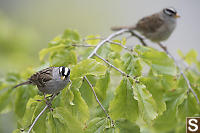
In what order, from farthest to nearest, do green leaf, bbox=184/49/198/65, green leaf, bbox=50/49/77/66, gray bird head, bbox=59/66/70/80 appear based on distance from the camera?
green leaf, bbox=184/49/198/65 → green leaf, bbox=50/49/77/66 → gray bird head, bbox=59/66/70/80

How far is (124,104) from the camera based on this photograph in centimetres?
132

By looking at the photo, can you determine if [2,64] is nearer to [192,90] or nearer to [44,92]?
[44,92]

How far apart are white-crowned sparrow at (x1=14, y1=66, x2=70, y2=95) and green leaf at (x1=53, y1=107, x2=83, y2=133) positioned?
0.24 metres

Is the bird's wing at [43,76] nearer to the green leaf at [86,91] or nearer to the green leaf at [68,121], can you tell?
the green leaf at [86,91]

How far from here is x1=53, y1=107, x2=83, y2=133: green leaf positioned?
1.23m

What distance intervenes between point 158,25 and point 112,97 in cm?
143

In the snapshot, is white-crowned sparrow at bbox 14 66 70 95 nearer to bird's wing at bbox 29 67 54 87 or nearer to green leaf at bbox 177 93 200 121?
bird's wing at bbox 29 67 54 87

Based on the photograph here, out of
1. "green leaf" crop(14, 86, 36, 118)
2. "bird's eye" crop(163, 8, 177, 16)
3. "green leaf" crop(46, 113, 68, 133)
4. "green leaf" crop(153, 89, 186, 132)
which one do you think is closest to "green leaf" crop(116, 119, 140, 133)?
"green leaf" crop(153, 89, 186, 132)

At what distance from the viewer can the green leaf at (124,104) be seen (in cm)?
132

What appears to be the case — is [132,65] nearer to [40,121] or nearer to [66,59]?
[66,59]

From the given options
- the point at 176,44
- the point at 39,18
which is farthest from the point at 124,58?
the point at 39,18

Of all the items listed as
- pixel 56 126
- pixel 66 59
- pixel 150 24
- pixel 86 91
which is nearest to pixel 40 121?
pixel 56 126

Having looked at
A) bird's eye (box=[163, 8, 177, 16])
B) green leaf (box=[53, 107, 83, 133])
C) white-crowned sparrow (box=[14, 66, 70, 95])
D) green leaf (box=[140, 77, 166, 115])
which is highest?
bird's eye (box=[163, 8, 177, 16])

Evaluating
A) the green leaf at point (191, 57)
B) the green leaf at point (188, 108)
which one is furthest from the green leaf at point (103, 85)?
the green leaf at point (191, 57)
